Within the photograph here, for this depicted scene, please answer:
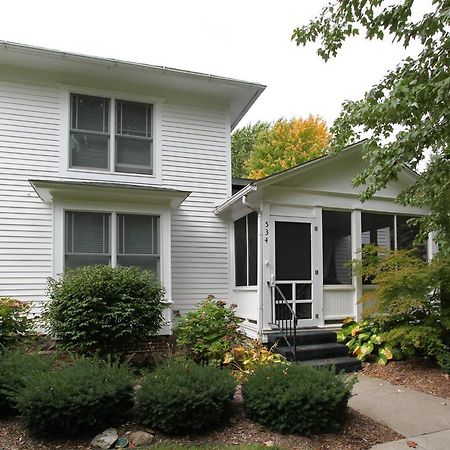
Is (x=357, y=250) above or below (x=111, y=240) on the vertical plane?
below

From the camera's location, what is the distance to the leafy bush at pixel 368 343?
294 inches

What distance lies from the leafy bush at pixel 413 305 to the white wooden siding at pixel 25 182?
254 inches

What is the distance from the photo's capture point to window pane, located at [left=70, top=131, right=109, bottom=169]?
859 centimetres

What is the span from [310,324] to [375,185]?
11.6ft

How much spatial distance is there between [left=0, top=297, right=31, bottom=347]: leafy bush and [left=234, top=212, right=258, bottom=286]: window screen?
4.26 m

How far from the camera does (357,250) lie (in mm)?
8734

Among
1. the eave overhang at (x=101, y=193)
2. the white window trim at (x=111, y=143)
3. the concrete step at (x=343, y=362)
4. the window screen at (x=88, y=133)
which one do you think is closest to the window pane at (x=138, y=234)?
the eave overhang at (x=101, y=193)

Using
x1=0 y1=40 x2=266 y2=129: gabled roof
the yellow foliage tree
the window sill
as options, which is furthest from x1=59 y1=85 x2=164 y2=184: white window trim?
the yellow foliage tree

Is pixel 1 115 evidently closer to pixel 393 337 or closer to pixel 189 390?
pixel 189 390

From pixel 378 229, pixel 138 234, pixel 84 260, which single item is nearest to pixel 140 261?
pixel 138 234

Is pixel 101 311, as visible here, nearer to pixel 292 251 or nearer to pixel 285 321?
pixel 285 321

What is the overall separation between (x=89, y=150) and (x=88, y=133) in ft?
1.17

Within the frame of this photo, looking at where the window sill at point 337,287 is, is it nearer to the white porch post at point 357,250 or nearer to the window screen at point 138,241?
the white porch post at point 357,250

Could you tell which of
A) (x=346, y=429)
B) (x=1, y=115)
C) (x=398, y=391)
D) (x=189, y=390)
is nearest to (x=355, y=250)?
(x=398, y=391)
